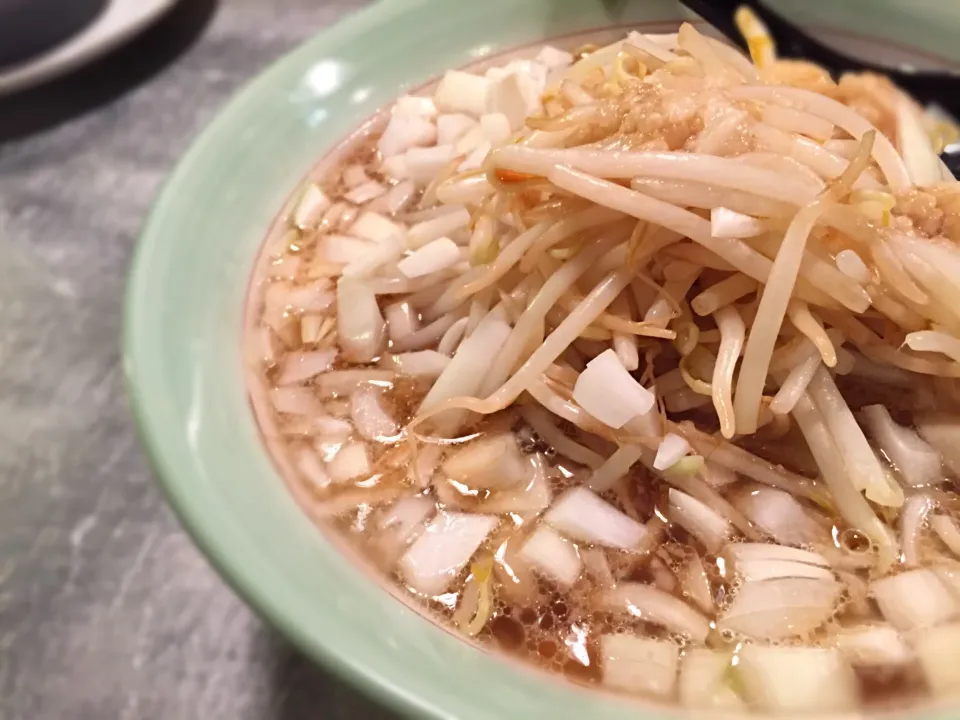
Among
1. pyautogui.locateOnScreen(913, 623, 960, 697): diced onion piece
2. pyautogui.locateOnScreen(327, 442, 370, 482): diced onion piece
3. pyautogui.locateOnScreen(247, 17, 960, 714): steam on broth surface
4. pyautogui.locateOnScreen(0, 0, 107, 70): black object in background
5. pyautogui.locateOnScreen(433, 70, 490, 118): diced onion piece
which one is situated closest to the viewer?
pyautogui.locateOnScreen(913, 623, 960, 697): diced onion piece

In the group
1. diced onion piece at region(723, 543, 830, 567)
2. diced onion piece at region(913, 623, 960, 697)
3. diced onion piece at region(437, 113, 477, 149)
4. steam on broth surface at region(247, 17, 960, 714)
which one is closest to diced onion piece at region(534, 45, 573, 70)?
diced onion piece at region(437, 113, 477, 149)

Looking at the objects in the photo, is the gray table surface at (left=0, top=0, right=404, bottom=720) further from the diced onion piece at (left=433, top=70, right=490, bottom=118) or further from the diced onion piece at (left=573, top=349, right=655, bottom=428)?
the diced onion piece at (left=433, top=70, right=490, bottom=118)

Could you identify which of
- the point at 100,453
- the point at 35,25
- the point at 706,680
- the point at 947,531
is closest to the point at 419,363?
A: the point at 706,680

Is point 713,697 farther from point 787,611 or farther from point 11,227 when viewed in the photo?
point 11,227

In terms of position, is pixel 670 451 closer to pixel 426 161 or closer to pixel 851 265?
pixel 851 265

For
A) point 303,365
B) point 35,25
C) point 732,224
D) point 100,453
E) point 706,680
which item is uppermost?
point 732,224

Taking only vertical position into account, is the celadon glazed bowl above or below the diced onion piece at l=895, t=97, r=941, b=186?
below

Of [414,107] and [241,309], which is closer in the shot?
[241,309]

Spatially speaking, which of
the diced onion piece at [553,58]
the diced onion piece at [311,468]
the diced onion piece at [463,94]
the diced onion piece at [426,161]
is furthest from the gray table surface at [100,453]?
the diced onion piece at [553,58]
